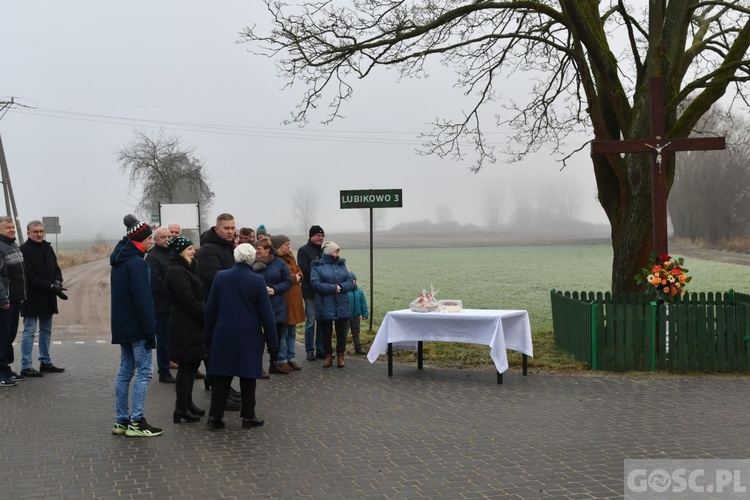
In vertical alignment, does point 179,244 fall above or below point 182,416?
above

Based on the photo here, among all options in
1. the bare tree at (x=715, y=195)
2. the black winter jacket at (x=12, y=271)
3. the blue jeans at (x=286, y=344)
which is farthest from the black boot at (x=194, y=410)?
the bare tree at (x=715, y=195)

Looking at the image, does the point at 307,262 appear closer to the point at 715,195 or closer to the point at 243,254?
the point at 243,254

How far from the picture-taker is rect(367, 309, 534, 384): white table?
11141mm

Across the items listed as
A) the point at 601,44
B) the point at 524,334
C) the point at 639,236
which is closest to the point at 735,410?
the point at 524,334

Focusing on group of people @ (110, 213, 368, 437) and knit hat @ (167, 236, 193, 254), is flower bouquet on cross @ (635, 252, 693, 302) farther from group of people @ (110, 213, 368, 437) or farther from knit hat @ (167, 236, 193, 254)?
knit hat @ (167, 236, 193, 254)

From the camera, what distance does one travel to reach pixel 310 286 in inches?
519

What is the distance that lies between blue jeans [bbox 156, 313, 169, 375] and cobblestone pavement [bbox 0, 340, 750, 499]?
442 mm

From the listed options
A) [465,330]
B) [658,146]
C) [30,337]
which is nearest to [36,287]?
[30,337]

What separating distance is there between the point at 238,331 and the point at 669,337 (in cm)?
654

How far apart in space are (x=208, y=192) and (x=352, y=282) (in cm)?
5976

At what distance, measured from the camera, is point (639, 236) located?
15.4 m

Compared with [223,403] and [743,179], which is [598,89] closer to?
A: [223,403]

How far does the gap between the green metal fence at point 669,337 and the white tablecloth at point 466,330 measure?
1.25 meters

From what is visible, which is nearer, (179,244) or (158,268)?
(179,244)
